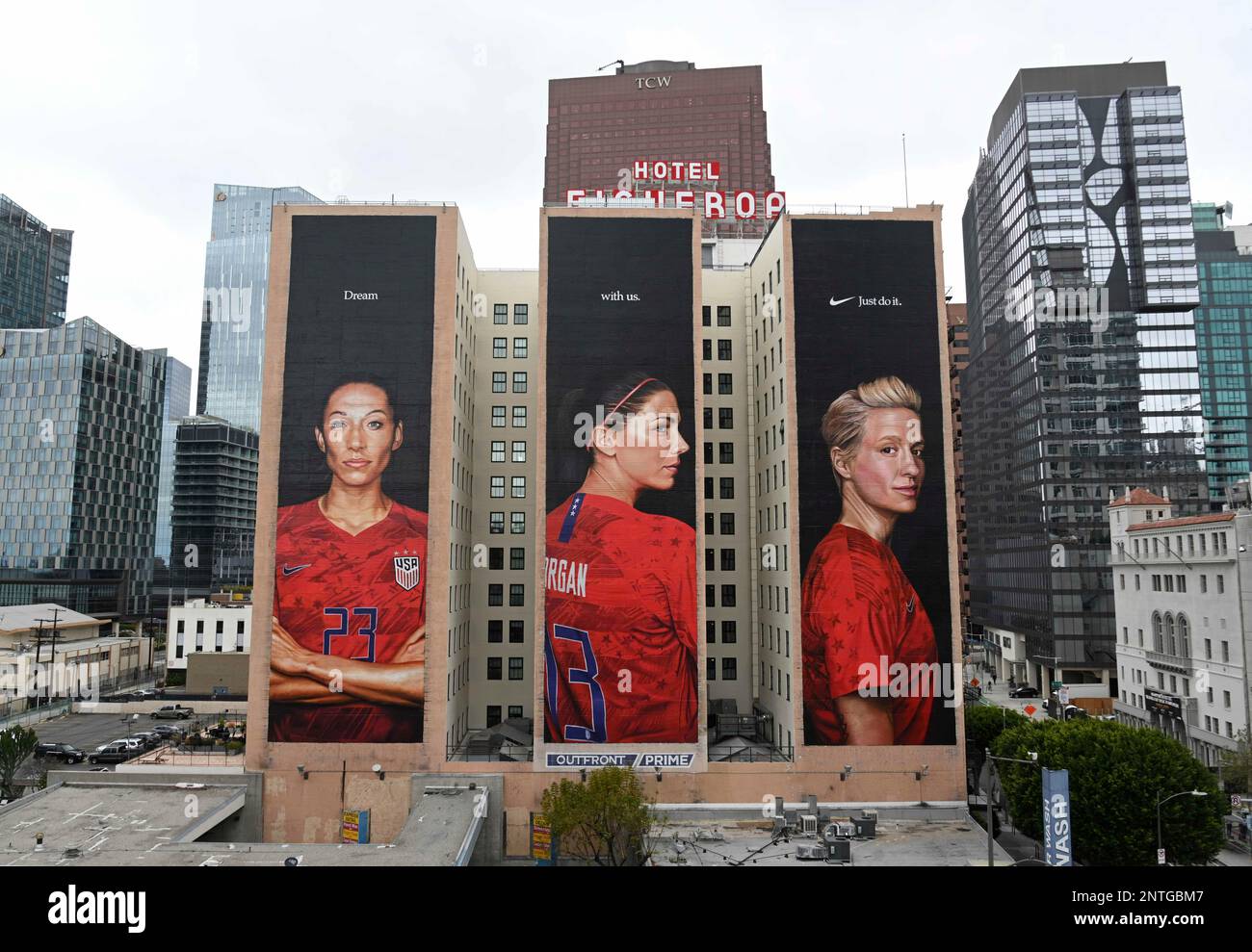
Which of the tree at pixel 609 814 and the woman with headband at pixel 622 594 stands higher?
the woman with headband at pixel 622 594

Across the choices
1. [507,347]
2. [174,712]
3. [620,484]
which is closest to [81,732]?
[174,712]

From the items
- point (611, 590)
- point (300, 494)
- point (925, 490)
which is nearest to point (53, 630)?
point (300, 494)

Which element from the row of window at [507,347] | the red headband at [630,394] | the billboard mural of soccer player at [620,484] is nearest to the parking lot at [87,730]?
the billboard mural of soccer player at [620,484]

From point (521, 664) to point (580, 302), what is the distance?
30.8 metres

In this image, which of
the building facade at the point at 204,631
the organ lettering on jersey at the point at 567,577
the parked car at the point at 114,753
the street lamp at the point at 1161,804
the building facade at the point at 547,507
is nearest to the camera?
the street lamp at the point at 1161,804

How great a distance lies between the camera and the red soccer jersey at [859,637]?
5906 centimetres

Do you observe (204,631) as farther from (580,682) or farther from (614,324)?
(614,324)

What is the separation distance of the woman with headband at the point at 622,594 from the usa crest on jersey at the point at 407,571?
30.7 feet

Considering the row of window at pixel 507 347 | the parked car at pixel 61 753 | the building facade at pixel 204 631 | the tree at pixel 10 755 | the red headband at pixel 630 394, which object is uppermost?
the row of window at pixel 507 347

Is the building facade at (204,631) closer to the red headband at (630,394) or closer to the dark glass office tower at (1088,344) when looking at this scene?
the red headband at (630,394)

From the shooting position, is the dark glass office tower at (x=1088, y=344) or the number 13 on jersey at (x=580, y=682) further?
the dark glass office tower at (x=1088, y=344)

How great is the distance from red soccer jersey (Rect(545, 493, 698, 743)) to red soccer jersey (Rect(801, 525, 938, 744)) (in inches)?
347

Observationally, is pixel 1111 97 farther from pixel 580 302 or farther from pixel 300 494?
pixel 300 494

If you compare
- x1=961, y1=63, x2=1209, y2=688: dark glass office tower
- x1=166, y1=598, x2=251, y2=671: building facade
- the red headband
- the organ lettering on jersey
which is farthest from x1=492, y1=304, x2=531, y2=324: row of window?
x1=961, y1=63, x2=1209, y2=688: dark glass office tower
